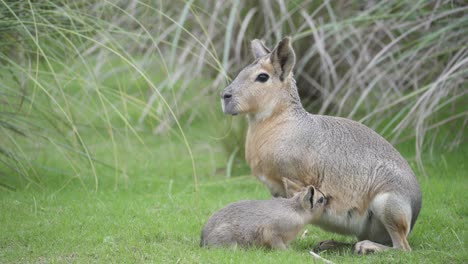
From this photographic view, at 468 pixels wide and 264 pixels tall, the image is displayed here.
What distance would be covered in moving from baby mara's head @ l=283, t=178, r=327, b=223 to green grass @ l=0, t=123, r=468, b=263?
0.25 metres

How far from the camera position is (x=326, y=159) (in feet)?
16.3

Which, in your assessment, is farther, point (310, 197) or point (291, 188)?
point (291, 188)

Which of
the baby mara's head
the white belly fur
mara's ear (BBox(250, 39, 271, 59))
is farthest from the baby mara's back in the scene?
mara's ear (BBox(250, 39, 271, 59))

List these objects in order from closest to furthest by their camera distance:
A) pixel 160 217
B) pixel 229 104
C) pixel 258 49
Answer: pixel 229 104 → pixel 258 49 → pixel 160 217

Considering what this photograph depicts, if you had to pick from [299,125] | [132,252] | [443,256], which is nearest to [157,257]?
[132,252]

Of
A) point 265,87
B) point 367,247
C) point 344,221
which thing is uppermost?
point 265,87

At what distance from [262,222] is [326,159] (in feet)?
2.15

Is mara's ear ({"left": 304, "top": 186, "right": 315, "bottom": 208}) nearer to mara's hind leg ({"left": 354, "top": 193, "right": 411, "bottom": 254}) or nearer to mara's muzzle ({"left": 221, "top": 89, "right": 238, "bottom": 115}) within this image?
mara's hind leg ({"left": 354, "top": 193, "right": 411, "bottom": 254})

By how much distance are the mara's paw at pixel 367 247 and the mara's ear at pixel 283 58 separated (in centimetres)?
122

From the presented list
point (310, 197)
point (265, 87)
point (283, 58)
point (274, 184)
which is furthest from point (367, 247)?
point (283, 58)

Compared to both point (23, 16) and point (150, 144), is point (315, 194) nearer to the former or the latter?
point (23, 16)

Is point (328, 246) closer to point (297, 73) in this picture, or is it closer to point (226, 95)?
point (226, 95)

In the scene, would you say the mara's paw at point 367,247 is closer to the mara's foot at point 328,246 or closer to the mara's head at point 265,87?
the mara's foot at point 328,246

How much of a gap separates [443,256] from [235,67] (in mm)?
3932
